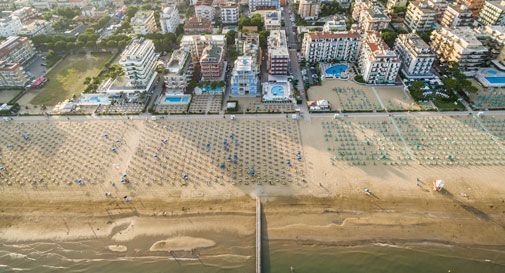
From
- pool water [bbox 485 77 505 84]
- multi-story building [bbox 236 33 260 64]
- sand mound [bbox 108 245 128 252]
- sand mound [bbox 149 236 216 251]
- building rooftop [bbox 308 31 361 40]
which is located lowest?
sand mound [bbox 108 245 128 252]

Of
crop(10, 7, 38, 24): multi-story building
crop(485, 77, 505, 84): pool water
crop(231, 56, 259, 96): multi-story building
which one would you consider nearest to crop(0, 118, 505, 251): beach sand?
crop(231, 56, 259, 96): multi-story building

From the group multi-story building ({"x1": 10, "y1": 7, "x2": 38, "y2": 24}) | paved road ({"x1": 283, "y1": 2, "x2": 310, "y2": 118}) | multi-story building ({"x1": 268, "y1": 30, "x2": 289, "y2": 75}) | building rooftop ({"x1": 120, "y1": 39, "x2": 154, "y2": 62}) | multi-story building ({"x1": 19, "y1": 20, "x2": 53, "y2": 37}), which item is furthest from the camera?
multi-story building ({"x1": 10, "y1": 7, "x2": 38, "y2": 24})

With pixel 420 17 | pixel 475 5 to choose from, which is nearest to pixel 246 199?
pixel 420 17

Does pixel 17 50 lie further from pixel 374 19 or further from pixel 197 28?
pixel 374 19

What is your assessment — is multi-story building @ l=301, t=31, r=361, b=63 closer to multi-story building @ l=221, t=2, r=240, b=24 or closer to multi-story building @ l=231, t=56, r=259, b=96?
multi-story building @ l=231, t=56, r=259, b=96

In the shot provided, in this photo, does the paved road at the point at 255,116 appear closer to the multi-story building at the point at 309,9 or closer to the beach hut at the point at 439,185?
the beach hut at the point at 439,185

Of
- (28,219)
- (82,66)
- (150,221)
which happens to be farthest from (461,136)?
(82,66)
